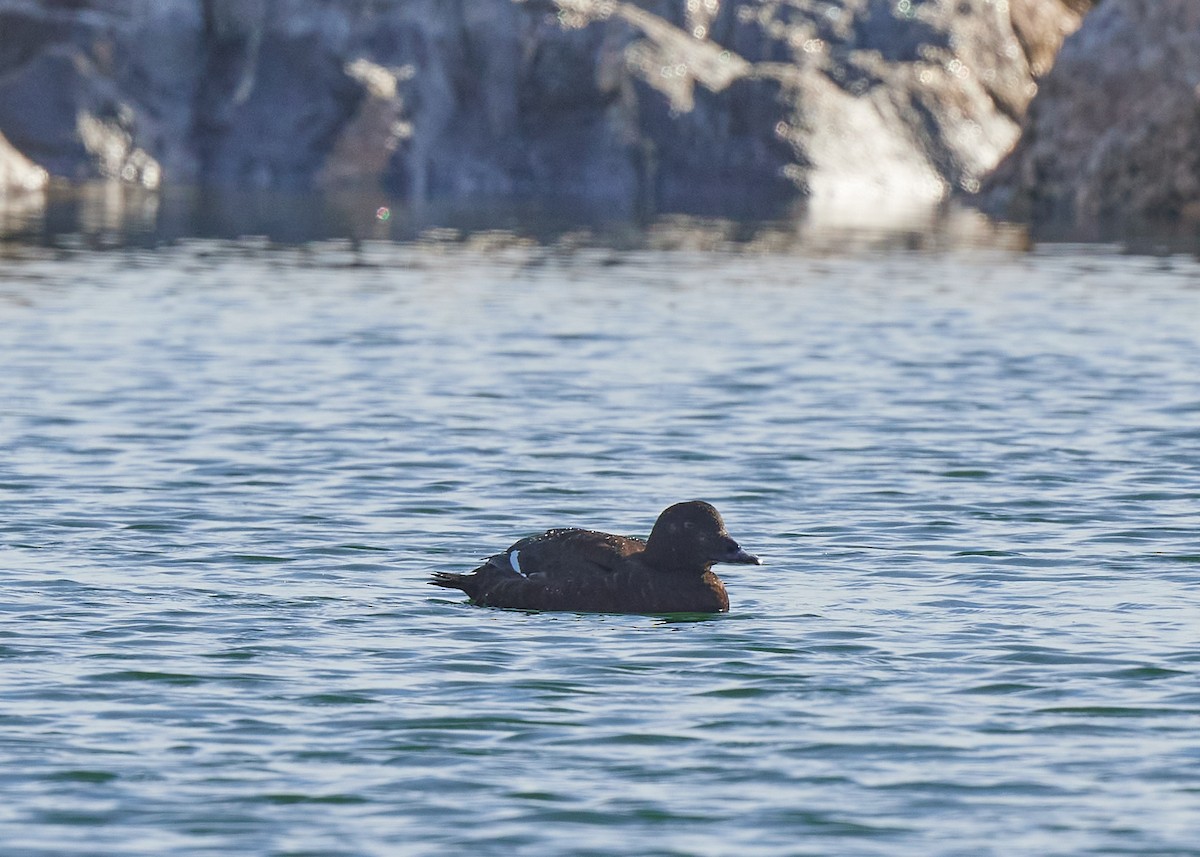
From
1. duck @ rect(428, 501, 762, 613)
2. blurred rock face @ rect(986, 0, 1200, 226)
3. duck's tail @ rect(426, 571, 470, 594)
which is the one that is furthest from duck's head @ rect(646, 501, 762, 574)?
blurred rock face @ rect(986, 0, 1200, 226)

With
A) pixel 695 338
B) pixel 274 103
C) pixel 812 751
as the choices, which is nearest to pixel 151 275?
pixel 695 338

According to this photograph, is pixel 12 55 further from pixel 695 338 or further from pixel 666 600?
pixel 666 600

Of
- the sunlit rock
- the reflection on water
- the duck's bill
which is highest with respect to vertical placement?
the sunlit rock

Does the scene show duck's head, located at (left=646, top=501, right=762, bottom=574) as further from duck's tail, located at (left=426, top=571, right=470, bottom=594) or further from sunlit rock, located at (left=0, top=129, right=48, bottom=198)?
sunlit rock, located at (left=0, top=129, right=48, bottom=198)

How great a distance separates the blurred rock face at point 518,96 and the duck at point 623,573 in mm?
53771

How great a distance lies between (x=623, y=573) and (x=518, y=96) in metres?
56.8

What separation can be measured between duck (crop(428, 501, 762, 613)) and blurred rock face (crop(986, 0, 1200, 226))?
4125cm

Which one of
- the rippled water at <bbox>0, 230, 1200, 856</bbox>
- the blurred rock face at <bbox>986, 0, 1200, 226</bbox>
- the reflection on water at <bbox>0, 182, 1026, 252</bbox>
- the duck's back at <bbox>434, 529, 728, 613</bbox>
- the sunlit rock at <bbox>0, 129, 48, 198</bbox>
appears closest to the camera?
the rippled water at <bbox>0, 230, 1200, 856</bbox>

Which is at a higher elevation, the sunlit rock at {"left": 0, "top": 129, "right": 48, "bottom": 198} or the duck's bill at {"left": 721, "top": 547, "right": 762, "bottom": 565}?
the sunlit rock at {"left": 0, "top": 129, "right": 48, "bottom": 198}

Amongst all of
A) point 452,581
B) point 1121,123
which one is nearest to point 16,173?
point 1121,123

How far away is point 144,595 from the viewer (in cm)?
1384

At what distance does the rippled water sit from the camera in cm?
987

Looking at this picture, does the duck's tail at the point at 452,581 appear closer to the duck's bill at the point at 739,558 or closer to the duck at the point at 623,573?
the duck at the point at 623,573

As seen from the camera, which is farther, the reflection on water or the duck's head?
the reflection on water
